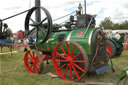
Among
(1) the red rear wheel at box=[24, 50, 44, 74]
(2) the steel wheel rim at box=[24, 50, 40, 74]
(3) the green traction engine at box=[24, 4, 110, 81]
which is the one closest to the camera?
(3) the green traction engine at box=[24, 4, 110, 81]

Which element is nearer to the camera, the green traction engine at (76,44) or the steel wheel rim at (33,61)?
the green traction engine at (76,44)

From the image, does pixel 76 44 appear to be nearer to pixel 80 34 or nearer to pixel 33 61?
pixel 80 34

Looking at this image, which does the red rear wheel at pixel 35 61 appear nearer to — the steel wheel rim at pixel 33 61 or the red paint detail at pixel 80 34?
the steel wheel rim at pixel 33 61

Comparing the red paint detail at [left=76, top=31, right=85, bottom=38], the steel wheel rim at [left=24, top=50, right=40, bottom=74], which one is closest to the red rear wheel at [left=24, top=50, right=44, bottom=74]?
the steel wheel rim at [left=24, top=50, right=40, bottom=74]

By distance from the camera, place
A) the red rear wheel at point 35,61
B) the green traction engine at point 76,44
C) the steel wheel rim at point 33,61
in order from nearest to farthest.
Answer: the green traction engine at point 76,44 < the red rear wheel at point 35,61 < the steel wheel rim at point 33,61

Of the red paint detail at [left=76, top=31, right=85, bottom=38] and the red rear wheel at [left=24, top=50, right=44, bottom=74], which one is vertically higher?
the red paint detail at [left=76, top=31, right=85, bottom=38]

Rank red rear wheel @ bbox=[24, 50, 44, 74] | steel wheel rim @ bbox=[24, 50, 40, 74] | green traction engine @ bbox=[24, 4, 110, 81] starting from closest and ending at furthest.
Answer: green traction engine @ bbox=[24, 4, 110, 81]
red rear wheel @ bbox=[24, 50, 44, 74]
steel wheel rim @ bbox=[24, 50, 40, 74]

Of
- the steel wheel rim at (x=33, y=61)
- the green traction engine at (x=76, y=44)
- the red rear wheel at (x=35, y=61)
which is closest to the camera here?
the green traction engine at (x=76, y=44)

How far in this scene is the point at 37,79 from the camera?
441cm

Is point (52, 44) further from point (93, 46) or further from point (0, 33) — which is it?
point (0, 33)

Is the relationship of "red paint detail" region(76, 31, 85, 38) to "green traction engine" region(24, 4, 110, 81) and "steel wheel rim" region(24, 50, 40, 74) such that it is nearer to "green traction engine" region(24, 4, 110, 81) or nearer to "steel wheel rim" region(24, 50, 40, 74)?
"green traction engine" region(24, 4, 110, 81)

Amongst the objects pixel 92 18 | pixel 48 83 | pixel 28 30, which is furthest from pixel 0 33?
pixel 92 18

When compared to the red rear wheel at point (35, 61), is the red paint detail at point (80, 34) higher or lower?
higher

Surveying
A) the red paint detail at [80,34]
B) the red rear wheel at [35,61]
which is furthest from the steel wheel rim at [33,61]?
the red paint detail at [80,34]
